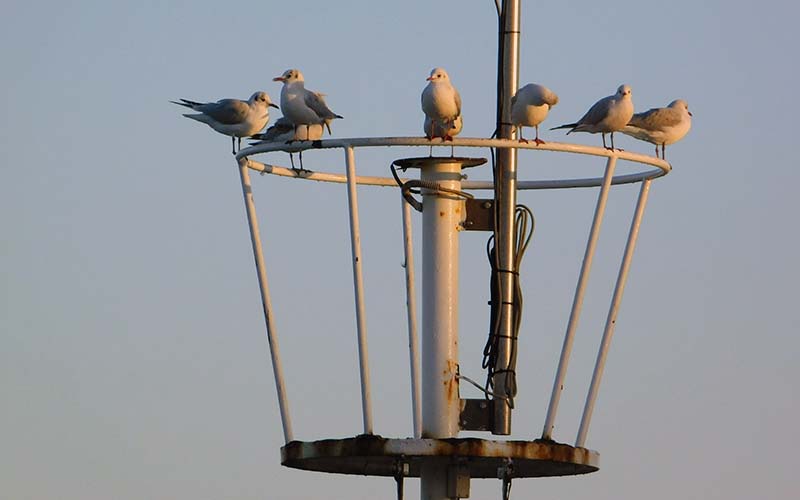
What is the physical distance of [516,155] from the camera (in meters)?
25.1

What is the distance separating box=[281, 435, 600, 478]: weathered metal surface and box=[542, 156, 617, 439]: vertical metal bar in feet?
1.32

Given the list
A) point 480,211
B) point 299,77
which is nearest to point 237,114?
point 299,77

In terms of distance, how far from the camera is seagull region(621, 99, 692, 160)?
33.4 m

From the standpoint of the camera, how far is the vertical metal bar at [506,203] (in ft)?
81.3

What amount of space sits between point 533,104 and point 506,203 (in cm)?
278

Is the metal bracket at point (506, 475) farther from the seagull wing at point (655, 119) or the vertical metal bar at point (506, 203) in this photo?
the seagull wing at point (655, 119)

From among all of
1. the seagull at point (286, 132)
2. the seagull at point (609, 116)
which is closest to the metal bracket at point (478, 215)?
the seagull at point (609, 116)

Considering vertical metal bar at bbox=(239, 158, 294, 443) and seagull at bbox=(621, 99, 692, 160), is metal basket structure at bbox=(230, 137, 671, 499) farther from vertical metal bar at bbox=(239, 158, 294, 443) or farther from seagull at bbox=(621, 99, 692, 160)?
seagull at bbox=(621, 99, 692, 160)

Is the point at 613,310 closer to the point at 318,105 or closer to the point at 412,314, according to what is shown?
the point at 412,314

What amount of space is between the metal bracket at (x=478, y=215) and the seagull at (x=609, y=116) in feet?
19.2

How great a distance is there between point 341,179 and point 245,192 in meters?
1.94

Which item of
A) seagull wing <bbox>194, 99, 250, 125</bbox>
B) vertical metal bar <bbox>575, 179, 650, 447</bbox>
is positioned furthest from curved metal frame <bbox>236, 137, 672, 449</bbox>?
seagull wing <bbox>194, 99, 250, 125</bbox>

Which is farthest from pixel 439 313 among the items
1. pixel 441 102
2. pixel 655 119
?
pixel 655 119

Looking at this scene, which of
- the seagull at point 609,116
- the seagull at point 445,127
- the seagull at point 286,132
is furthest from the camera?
the seagull at point 286,132
